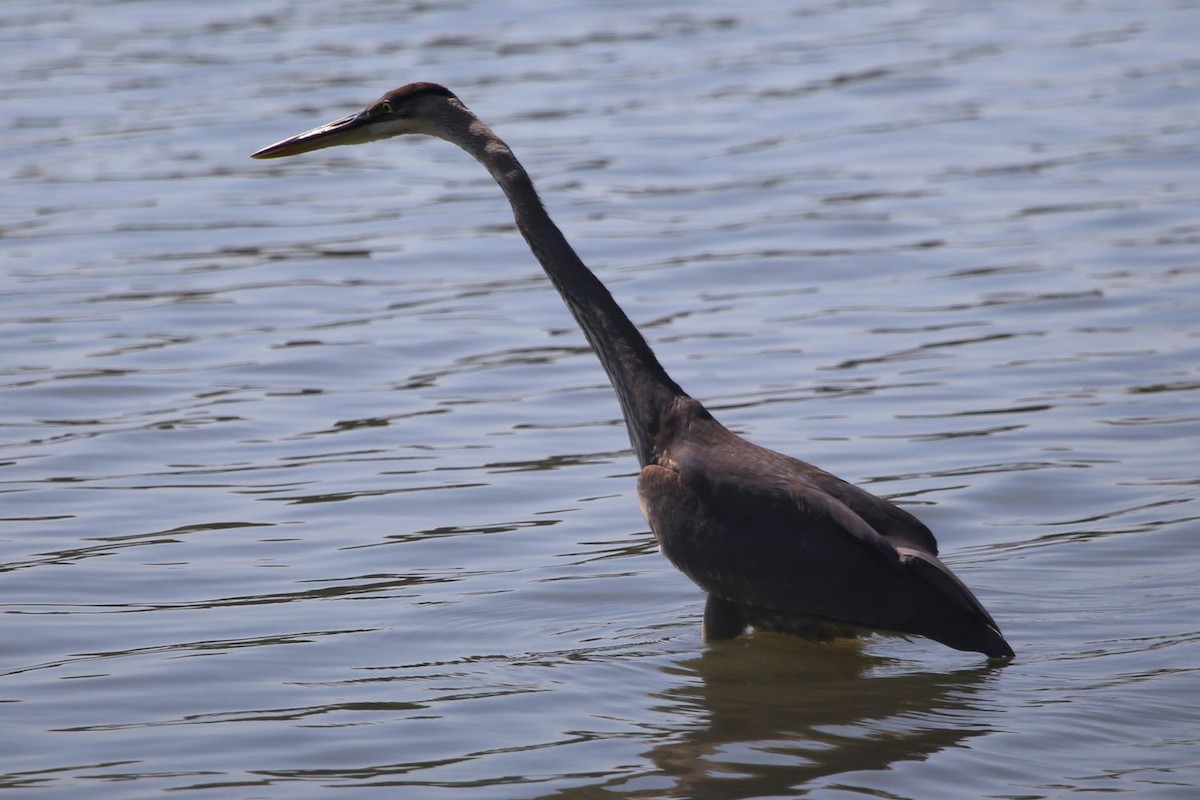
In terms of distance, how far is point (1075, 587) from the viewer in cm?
703

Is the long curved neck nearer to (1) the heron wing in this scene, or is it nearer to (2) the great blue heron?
(2) the great blue heron

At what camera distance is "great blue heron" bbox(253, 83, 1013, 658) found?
616cm

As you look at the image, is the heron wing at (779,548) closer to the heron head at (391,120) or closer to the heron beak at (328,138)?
the heron head at (391,120)

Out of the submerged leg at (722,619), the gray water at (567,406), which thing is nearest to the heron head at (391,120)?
the gray water at (567,406)

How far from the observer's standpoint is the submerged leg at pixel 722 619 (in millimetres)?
6473

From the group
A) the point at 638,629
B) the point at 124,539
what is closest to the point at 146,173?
the point at 124,539

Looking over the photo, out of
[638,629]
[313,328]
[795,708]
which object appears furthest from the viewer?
[313,328]

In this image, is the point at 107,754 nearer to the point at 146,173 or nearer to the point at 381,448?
the point at 381,448

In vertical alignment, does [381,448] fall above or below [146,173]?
below

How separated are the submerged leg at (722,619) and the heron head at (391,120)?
228 centimetres

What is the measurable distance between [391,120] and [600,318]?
1.26m

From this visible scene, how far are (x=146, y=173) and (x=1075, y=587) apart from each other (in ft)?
32.0

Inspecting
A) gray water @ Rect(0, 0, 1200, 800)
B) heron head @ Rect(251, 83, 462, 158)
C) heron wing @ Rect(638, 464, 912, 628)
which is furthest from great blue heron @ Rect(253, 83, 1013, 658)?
heron head @ Rect(251, 83, 462, 158)

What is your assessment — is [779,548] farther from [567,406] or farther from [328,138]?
[567,406]
